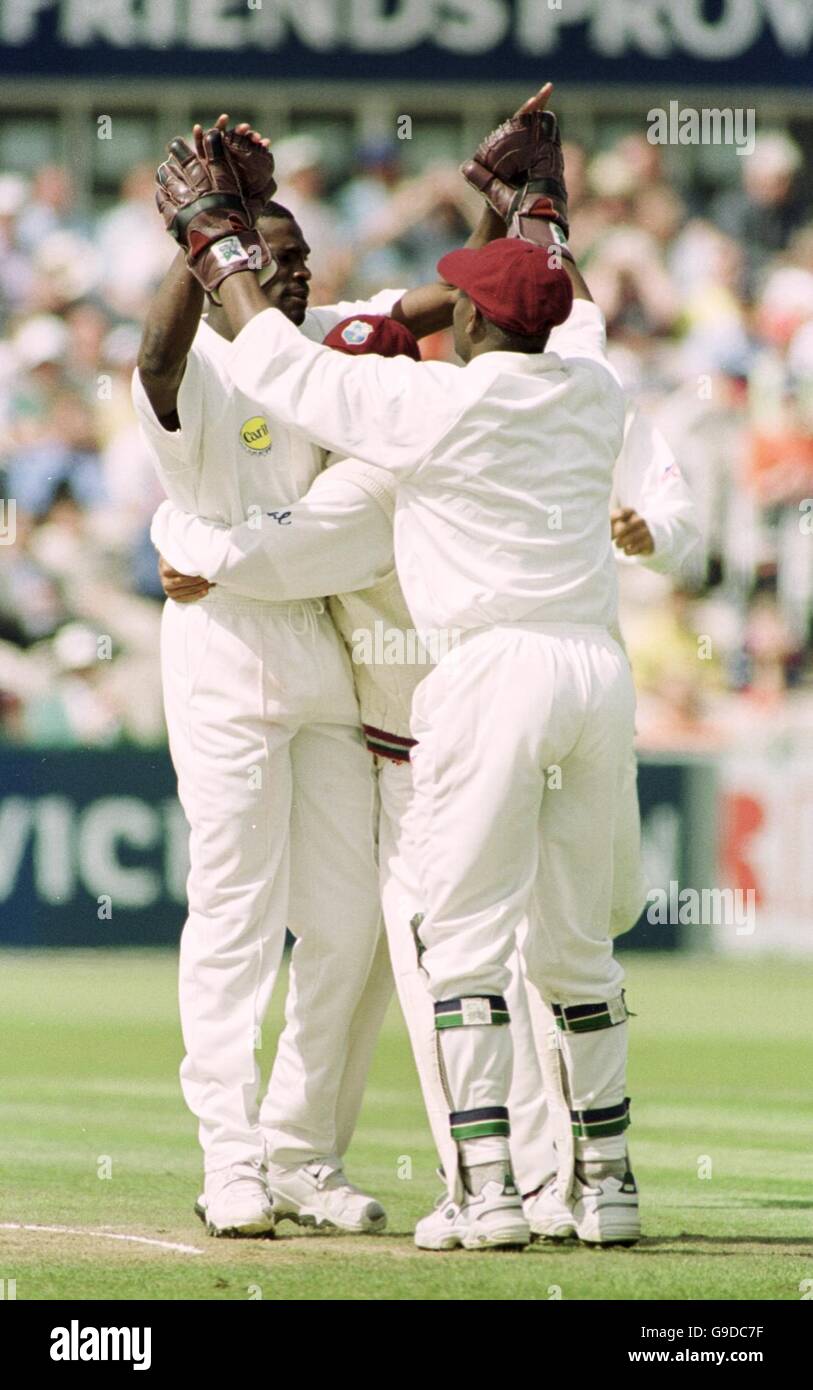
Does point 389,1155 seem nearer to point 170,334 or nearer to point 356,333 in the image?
point 356,333

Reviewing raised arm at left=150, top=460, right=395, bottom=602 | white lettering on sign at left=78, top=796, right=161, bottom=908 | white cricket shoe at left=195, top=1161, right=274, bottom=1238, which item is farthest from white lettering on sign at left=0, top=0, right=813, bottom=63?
white cricket shoe at left=195, top=1161, right=274, bottom=1238

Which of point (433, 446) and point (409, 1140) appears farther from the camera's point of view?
point (409, 1140)

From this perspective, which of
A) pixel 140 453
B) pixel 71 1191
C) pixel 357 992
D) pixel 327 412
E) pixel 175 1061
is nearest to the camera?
pixel 327 412

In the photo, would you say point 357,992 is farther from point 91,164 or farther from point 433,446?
point 91,164

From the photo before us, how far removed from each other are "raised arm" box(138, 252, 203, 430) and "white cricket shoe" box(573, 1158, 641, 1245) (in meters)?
1.94

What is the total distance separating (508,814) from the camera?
4551 millimetres

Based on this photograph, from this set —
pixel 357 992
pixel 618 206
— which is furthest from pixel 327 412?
pixel 618 206

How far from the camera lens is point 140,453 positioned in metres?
12.5

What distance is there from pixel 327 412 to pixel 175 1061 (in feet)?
14.8

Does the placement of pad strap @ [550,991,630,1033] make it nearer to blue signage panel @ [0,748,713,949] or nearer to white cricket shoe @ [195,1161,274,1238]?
white cricket shoe @ [195,1161,274,1238]

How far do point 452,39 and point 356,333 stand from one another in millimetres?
9259

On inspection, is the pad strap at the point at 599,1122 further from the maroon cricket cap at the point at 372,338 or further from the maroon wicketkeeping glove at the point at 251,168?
the maroon wicketkeeping glove at the point at 251,168

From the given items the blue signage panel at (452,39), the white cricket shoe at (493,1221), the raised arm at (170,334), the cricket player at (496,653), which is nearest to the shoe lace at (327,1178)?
the cricket player at (496,653)

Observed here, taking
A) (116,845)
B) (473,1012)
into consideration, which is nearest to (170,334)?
(473,1012)
